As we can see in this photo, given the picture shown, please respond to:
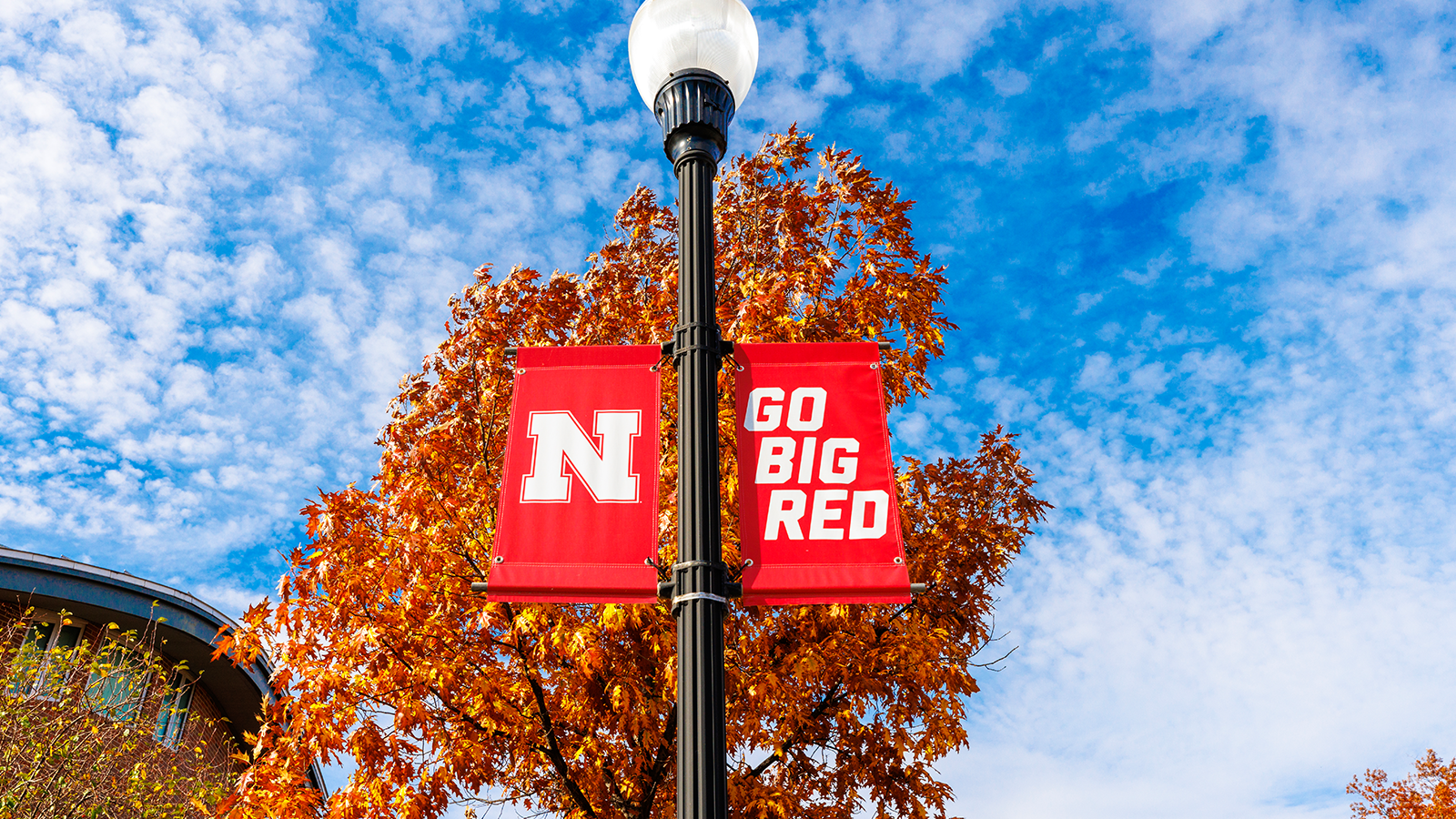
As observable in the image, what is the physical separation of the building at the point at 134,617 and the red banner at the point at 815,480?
1643 cm

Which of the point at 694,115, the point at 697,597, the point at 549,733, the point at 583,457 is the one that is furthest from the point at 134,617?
the point at 697,597

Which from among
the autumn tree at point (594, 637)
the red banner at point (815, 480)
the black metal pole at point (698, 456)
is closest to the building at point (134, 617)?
the autumn tree at point (594, 637)

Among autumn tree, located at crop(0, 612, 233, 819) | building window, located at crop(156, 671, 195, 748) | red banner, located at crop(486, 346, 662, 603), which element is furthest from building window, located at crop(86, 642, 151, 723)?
red banner, located at crop(486, 346, 662, 603)

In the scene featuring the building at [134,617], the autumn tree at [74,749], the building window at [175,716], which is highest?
the building at [134,617]

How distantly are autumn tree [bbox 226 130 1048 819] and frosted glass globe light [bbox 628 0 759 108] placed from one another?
10.5 ft

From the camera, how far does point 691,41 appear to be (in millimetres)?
4629

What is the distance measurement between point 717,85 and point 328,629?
577 cm

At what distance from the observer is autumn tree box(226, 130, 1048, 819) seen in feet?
23.5

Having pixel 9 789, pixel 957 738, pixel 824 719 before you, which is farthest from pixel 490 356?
pixel 9 789

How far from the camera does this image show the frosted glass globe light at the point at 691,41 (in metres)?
4.63

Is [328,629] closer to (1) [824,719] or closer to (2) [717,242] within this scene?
(1) [824,719]

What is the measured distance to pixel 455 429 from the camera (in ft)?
27.8

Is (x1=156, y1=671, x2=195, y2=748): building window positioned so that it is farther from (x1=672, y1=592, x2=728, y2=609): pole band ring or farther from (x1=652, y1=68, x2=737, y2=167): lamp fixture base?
(x1=672, y1=592, x2=728, y2=609): pole band ring

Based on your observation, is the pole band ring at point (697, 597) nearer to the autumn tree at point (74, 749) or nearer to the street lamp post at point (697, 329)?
the street lamp post at point (697, 329)
